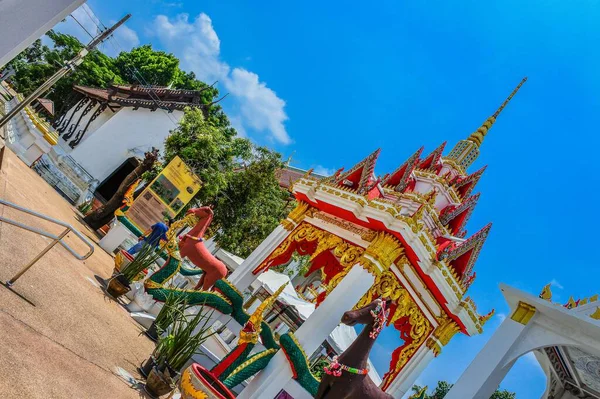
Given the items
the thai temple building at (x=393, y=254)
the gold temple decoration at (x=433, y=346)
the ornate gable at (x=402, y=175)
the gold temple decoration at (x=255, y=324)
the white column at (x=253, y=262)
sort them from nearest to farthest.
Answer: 1. the gold temple decoration at (x=255, y=324)
2. the thai temple building at (x=393, y=254)
3. the gold temple decoration at (x=433, y=346)
4. the white column at (x=253, y=262)
5. the ornate gable at (x=402, y=175)

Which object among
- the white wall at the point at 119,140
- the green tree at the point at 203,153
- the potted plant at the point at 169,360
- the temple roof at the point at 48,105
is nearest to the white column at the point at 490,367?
the potted plant at the point at 169,360

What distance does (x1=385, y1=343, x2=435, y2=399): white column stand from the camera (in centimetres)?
1089

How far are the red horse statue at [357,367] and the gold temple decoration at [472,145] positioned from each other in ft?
30.8

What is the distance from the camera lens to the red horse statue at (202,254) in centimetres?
1148

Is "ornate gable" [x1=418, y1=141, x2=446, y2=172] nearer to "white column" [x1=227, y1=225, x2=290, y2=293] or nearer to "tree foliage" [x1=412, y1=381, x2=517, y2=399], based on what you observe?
"white column" [x1=227, y1=225, x2=290, y2=293]

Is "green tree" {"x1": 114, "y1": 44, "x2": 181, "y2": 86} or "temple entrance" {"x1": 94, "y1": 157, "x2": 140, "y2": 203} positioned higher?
"green tree" {"x1": 114, "y1": 44, "x2": 181, "y2": 86}

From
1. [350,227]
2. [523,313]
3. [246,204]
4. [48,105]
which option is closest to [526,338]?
[523,313]

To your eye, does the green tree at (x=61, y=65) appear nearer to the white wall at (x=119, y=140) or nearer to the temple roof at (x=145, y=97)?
the temple roof at (x=145, y=97)

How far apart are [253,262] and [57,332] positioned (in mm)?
6774

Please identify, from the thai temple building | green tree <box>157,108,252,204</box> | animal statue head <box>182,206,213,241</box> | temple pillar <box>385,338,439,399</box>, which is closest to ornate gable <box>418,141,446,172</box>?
the thai temple building

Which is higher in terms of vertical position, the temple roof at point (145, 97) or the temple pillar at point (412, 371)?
the temple roof at point (145, 97)

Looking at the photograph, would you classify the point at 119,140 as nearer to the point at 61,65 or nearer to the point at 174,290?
the point at 61,65

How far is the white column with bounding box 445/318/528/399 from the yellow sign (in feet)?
42.9

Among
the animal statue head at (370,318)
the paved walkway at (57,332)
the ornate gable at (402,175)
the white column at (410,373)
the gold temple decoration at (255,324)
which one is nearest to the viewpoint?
the paved walkway at (57,332)
